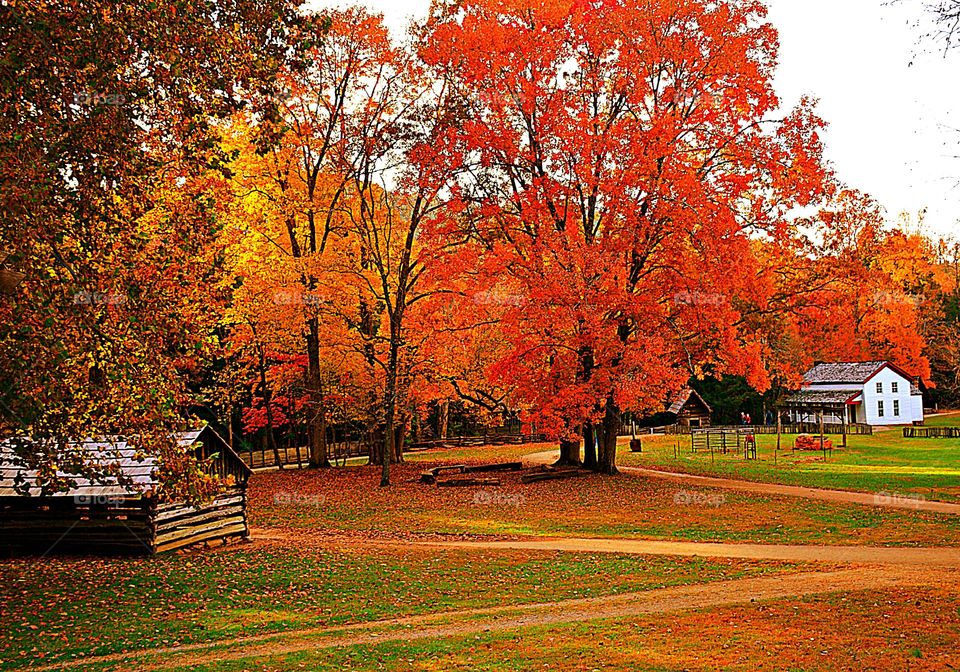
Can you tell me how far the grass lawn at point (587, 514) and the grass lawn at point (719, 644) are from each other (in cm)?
785

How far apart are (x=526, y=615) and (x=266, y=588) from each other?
4868 mm

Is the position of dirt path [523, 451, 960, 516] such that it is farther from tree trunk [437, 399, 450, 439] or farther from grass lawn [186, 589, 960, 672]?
tree trunk [437, 399, 450, 439]

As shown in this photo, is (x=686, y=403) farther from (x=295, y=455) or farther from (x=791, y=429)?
(x=295, y=455)

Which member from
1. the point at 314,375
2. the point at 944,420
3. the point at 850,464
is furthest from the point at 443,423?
the point at 944,420

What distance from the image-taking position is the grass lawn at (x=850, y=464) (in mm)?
28359

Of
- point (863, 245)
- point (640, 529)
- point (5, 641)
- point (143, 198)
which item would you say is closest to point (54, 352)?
point (143, 198)

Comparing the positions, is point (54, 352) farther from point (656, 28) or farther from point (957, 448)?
point (957, 448)

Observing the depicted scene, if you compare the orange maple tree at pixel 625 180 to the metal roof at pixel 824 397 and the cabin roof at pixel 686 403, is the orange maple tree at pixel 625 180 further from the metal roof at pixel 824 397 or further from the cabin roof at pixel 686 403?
the metal roof at pixel 824 397

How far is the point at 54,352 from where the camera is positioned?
29.2 ft

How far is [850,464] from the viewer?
37.1 metres

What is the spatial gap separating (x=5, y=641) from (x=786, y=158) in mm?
24064

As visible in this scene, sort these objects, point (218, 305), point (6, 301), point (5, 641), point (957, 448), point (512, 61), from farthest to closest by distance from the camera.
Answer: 1. point (957, 448)
2. point (512, 61)
3. point (218, 305)
4. point (5, 641)
5. point (6, 301)

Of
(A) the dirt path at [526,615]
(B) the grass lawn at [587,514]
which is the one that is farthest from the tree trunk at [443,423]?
(A) the dirt path at [526,615]

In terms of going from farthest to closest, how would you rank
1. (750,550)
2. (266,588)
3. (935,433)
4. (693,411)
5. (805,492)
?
1. (693,411)
2. (935,433)
3. (805,492)
4. (750,550)
5. (266,588)
